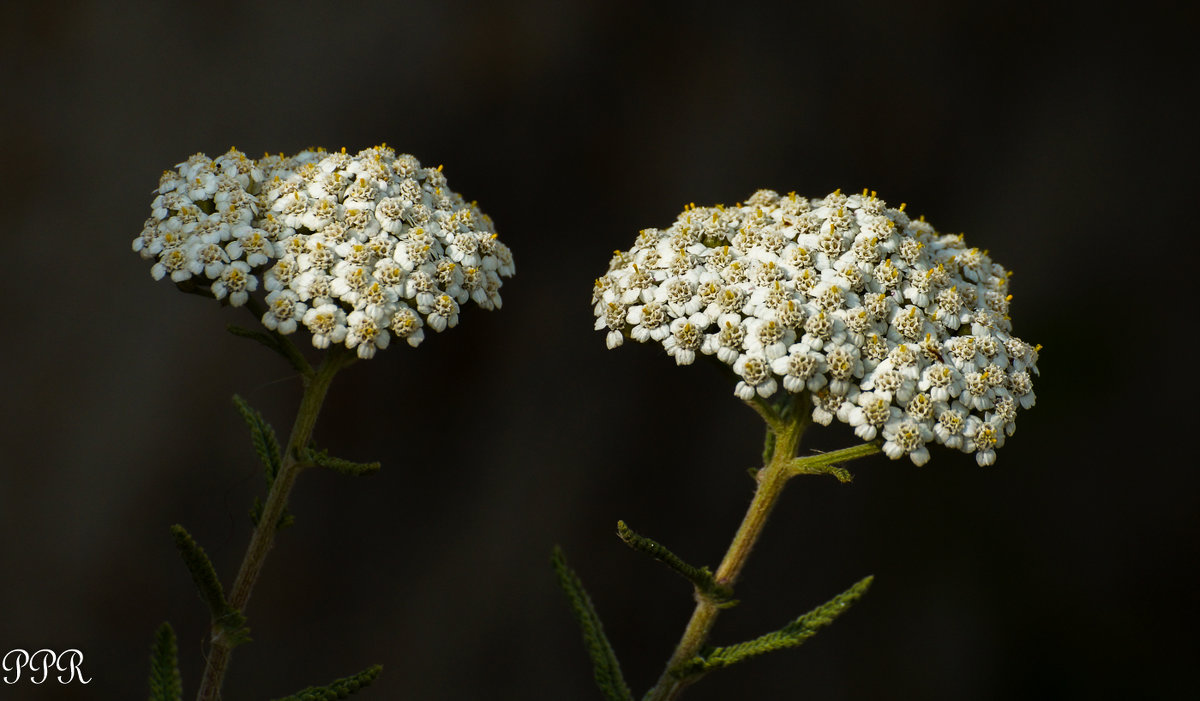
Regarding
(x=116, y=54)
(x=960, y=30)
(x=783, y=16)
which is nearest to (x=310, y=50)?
(x=116, y=54)

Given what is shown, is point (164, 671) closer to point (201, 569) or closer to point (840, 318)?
point (201, 569)

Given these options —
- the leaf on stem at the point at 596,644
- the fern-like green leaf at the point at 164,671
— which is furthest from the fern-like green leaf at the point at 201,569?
the leaf on stem at the point at 596,644

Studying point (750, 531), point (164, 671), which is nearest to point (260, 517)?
point (164, 671)

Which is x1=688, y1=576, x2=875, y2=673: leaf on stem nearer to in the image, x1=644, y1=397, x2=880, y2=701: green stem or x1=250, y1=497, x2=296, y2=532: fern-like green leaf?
x1=644, y1=397, x2=880, y2=701: green stem

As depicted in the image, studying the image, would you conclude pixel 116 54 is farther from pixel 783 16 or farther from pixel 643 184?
pixel 783 16

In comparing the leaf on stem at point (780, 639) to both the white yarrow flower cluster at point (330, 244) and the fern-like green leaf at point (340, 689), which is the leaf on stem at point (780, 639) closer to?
the fern-like green leaf at point (340, 689)

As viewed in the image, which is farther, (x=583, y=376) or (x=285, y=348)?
(x=583, y=376)
